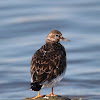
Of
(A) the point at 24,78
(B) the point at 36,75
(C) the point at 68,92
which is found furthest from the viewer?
(A) the point at 24,78

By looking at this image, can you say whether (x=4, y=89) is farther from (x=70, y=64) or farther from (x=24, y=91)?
(x=70, y=64)

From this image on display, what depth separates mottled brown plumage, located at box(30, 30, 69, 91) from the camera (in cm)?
1420

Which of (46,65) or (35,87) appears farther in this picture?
(46,65)

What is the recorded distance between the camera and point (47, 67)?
14.4 m

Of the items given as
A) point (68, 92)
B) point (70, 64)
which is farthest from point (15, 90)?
point (70, 64)

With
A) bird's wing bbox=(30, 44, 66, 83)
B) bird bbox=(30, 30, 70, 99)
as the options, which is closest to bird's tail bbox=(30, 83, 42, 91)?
bird bbox=(30, 30, 70, 99)

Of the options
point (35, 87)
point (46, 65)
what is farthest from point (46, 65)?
point (35, 87)

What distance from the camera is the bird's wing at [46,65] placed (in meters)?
14.2

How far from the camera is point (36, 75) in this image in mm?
14250

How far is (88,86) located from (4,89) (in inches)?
98.7

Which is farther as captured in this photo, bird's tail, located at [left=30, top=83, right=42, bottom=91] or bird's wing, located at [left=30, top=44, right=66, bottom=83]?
bird's wing, located at [left=30, top=44, right=66, bottom=83]

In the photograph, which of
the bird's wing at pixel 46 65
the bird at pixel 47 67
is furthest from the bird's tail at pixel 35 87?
the bird's wing at pixel 46 65

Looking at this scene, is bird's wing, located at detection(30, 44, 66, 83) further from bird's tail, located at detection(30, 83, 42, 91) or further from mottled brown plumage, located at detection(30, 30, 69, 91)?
bird's tail, located at detection(30, 83, 42, 91)

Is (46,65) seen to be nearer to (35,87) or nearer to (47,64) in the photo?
(47,64)
